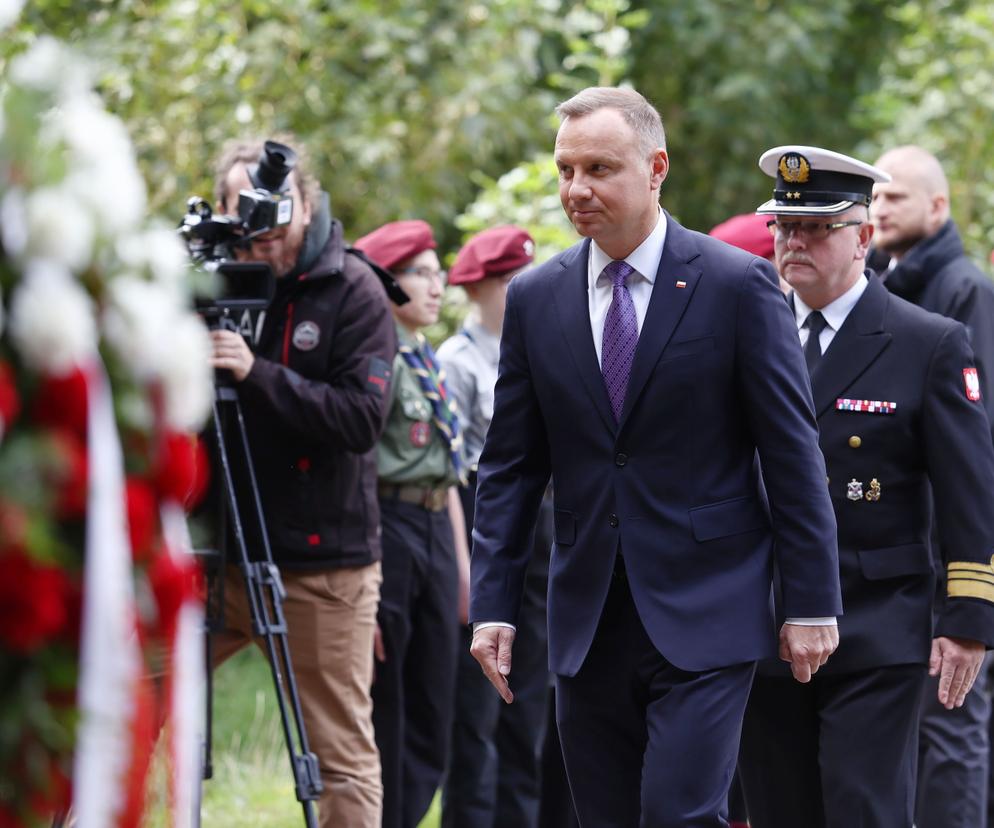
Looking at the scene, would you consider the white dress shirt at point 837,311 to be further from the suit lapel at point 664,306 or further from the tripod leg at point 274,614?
the tripod leg at point 274,614

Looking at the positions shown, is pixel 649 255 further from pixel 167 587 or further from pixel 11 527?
pixel 11 527

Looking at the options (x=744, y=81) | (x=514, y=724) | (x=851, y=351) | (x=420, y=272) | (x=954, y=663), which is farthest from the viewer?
(x=744, y=81)

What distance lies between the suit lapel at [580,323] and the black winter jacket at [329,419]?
114cm

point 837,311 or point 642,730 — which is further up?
point 837,311

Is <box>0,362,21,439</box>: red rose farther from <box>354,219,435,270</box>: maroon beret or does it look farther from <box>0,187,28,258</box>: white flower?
<box>354,219,435,270</box>: maroon beret

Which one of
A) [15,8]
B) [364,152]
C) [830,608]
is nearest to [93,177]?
[15,8]

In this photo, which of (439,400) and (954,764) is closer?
(954,764)

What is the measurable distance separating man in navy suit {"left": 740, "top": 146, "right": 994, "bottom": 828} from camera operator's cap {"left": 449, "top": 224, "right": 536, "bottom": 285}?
226 cm

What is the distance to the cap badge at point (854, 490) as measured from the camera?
490 cm

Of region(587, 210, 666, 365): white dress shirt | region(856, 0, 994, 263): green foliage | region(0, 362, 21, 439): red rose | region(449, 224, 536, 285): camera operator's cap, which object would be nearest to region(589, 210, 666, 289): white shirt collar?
region(587, 210, 666, 365): white dress shirt

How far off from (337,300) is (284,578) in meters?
0.88

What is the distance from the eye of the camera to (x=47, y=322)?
2.03 metres

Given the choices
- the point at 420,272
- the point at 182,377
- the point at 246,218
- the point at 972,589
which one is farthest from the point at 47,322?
the point at 420,272

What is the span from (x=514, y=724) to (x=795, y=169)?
2713 mm
